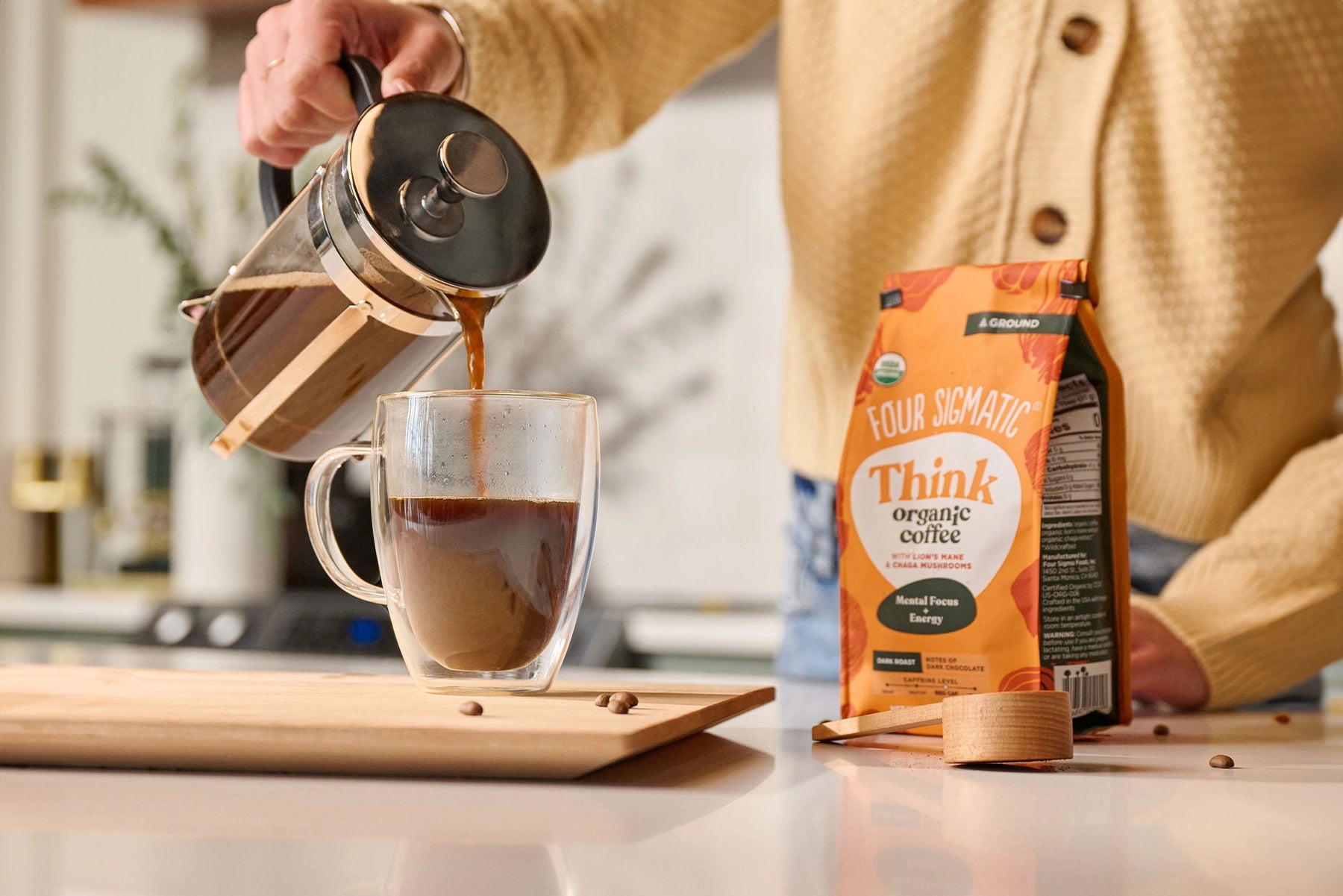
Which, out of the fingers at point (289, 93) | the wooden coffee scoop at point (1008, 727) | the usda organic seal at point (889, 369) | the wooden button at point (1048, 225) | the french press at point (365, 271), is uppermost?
the fingers at point (289, 93)

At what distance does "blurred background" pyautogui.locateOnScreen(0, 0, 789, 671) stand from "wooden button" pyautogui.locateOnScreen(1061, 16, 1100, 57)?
1546 mm

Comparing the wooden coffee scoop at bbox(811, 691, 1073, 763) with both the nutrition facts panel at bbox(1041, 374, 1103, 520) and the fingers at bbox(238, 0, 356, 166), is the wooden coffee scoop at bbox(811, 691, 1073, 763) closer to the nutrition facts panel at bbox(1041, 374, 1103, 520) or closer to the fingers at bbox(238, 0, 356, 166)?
the nutrition facts panel at bbox(1041, 374, 1103, 520)

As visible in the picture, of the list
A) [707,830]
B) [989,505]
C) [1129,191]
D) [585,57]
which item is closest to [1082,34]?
[1129,191]

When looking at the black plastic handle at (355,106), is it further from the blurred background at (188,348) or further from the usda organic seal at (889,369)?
the blurred background at (188,348)

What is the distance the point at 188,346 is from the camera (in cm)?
262

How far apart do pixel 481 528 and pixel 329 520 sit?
0.11m

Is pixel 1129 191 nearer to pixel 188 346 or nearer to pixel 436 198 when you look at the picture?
pixel 436 198

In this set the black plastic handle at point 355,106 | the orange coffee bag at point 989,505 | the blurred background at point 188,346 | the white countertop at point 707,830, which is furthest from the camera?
the blurred background at point 188,346

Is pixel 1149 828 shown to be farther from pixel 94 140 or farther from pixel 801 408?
pixel 94 140

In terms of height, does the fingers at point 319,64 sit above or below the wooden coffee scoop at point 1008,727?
above

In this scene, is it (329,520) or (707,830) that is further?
(329,520)

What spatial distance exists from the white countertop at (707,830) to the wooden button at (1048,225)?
1.55 feet

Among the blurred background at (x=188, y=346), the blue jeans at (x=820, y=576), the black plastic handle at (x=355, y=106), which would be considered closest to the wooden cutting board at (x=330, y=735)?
the black plastic handle at (x=355, y=106)

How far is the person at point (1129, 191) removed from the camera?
0.87m
